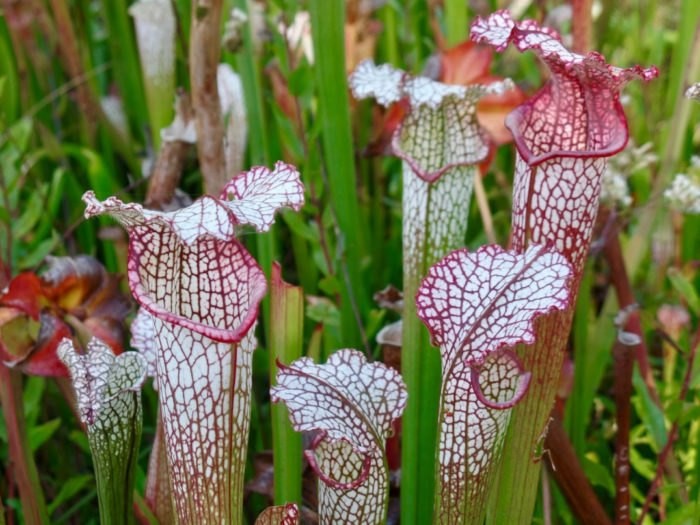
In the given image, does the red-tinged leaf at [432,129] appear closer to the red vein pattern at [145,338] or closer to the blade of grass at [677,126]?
the red vein pattern at [145,338]

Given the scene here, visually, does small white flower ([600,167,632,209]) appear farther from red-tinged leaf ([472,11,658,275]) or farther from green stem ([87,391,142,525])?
green stem ([87,391,142,525])

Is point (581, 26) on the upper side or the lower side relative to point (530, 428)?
upper

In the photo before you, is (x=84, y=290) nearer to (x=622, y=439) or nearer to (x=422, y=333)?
(x=422, y=333)

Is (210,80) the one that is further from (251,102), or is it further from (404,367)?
(404,367)

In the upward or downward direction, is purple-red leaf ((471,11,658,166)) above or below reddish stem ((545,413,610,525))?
above

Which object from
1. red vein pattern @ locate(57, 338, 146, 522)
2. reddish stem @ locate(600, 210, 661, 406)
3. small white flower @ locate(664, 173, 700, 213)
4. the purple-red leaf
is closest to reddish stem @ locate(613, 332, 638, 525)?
reddish stem @ locate(600, 210, 661, 406)

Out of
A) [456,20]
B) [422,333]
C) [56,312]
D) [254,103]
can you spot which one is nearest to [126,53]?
[254,103]

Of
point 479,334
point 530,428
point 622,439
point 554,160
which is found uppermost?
point 554,160
